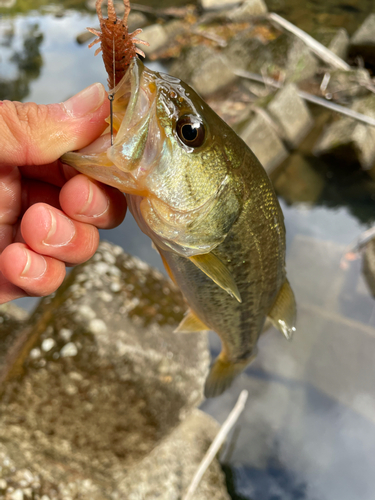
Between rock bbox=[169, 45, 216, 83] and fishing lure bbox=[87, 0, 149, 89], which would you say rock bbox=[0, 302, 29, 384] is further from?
rock bbox=[169, 45, 216, 83]

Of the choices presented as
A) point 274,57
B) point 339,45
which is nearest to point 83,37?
point 274,57

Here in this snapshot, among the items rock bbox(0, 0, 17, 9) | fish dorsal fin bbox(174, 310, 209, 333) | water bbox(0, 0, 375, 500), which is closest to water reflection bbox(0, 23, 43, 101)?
rock bbox(0, 0, 17, 9)

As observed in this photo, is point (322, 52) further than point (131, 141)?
Yes

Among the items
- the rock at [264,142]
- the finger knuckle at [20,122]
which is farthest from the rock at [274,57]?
the finger knuckle at [20,122]

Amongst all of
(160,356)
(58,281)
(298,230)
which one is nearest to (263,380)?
(160,356)

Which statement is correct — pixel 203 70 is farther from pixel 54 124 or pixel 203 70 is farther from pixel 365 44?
pixel 54 124

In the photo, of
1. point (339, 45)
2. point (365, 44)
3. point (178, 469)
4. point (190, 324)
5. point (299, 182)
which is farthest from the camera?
point (339, 45)

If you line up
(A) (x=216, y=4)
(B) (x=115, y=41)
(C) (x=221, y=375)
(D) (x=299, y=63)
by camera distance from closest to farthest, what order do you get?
1. (B) (x=115, y=41)
2. (C) (x=221, y=375)
3. (D) (x=299, y=63)
4. (A) (x=216, y=4)

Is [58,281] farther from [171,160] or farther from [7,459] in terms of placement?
[7,459]
